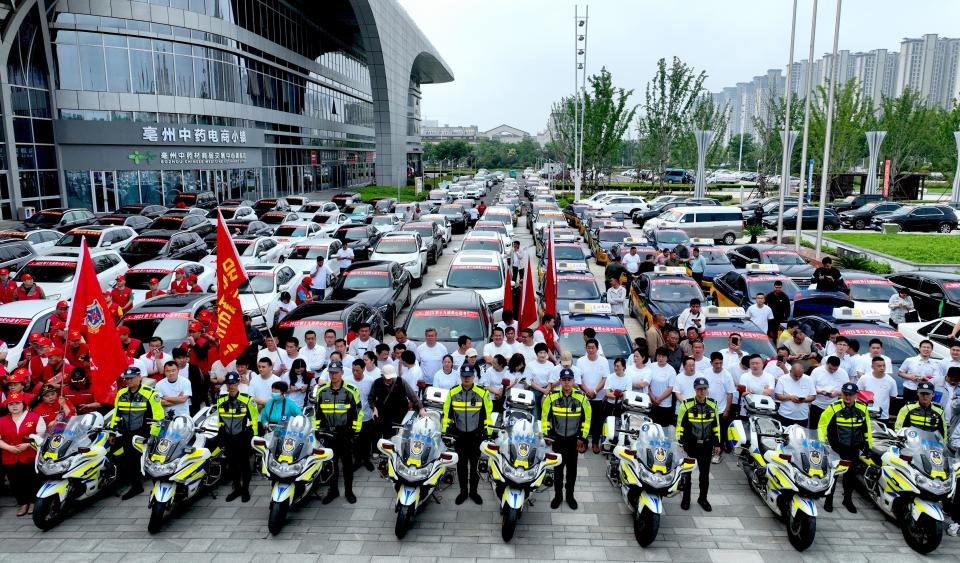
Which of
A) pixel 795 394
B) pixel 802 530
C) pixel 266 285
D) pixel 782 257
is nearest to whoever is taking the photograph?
pixel 802 530

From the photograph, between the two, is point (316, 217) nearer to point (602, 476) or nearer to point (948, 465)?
point (602, 476)

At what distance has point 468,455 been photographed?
302 inches

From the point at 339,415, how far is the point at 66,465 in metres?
2.82

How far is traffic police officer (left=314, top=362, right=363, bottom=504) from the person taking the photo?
761cm

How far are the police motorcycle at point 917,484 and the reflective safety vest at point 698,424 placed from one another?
1.74 meters

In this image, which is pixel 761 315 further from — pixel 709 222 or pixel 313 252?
pixel 709 222

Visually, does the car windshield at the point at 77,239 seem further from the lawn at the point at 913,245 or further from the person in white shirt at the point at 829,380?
the lawn at the point at 913,245

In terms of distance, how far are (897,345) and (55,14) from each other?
3936 cm

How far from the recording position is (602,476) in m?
8.38

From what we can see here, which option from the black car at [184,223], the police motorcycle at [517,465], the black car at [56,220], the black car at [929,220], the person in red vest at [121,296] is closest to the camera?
the police motorcycle at [517,465]

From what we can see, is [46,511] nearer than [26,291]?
Yes

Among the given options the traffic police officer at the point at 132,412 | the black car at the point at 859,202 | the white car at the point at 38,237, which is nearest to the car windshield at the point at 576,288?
the traffic police officer at the point at 132,412

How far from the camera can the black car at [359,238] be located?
22.2 meters

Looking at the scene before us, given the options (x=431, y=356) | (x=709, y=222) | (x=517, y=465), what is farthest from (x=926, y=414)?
(x=709, y=222)
